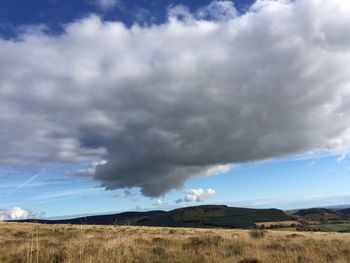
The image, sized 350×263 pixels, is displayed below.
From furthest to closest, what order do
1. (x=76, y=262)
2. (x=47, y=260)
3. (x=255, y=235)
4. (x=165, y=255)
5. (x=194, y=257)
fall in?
(x=255, y=235), (x=165, y=255), (x=194, y=257), (x=47, y=260), (x=76, y=262)

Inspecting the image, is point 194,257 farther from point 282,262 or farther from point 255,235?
point 255,235

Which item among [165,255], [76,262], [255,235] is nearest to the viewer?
[76,262]

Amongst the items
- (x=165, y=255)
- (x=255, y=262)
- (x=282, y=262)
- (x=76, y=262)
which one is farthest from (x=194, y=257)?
(x=76, y=262)

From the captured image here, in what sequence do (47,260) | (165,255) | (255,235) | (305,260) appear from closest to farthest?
(47,260), (305,260), (165,255), (255,235)

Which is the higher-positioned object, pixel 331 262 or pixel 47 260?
pixel 47 260

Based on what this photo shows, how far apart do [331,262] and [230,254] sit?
146 inches

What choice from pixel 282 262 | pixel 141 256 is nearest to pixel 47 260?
pixel 141 256

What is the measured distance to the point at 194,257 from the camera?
12.0m

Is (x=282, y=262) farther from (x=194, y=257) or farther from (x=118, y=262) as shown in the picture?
(x=118, y=262)

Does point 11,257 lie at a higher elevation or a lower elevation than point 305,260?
higher

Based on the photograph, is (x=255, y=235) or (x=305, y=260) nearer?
(x=305, y=260)

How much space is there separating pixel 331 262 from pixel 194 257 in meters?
4.35

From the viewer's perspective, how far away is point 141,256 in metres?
12.4

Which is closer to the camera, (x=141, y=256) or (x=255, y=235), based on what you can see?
(x=141, y=256)
